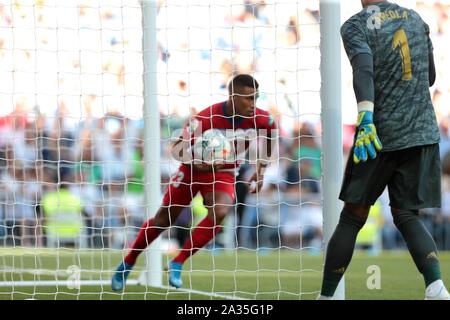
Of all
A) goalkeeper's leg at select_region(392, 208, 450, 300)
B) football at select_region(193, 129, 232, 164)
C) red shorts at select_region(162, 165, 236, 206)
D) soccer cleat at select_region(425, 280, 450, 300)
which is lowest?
soccer cleat at select_region(425, 280, 450, 300)

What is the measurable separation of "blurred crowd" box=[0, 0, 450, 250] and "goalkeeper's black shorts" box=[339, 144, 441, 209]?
1085 mm

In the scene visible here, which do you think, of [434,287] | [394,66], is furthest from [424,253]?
[394,66]

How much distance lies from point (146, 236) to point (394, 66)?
105 inches

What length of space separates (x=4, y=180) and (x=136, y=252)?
3047mm

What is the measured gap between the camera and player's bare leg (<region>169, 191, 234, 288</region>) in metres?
6.53

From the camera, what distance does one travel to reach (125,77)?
7852 millimetres

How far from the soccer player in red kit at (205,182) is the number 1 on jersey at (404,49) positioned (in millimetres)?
1927

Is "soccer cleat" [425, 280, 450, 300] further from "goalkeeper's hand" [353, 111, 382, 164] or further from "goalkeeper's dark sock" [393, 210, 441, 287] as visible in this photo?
"goalkeeper's hand" [353, 111, 382, 164]

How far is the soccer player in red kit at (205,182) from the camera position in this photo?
259 inches

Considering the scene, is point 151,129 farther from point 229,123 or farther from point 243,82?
point 243,82

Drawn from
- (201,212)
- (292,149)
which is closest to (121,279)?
(292,149)

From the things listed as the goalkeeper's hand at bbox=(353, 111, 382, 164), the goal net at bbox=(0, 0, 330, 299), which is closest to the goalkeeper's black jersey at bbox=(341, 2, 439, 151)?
the goalkeeper's hand at bbox=(353, 111, 382, 164)

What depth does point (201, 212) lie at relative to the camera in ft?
46.8
